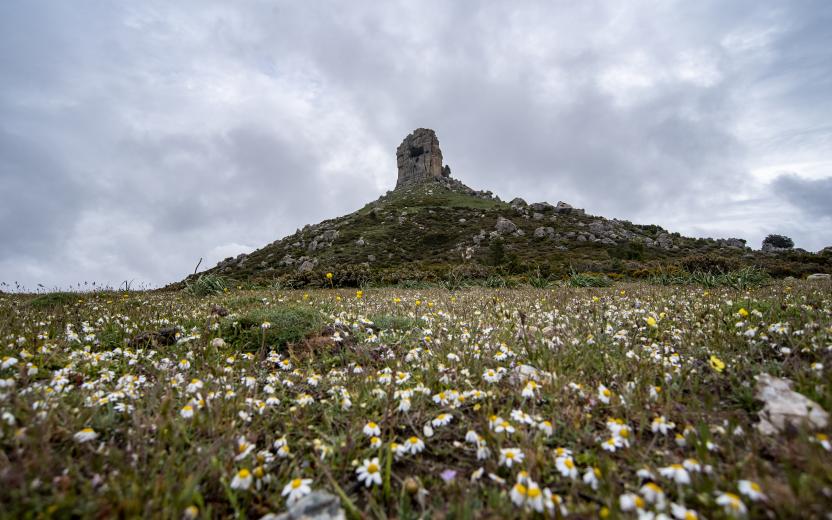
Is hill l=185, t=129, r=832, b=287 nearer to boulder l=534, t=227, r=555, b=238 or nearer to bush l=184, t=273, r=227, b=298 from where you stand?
boulder l=534, t=227, r=555, b=238

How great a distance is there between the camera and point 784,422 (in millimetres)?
2473

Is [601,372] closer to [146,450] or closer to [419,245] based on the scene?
[146,450]

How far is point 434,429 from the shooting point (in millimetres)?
3074

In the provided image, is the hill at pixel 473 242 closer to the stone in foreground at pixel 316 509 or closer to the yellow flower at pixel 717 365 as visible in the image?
the yellow flower at pixel 717 365

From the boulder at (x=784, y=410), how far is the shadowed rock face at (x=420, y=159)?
142m

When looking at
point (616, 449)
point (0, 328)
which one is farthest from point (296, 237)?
point (616, 449)

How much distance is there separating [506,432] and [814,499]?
1.62 m

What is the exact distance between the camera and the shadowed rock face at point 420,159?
14659 centimetres

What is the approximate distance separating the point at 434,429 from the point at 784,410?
2596 millimetres

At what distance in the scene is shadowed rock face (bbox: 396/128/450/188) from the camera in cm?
14659

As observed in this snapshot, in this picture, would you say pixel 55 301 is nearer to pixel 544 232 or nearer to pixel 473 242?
Result: pixel 473 242

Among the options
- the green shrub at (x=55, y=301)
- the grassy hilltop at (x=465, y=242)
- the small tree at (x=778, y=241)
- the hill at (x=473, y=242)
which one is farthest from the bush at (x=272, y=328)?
the small tree at (x=778, y=241)

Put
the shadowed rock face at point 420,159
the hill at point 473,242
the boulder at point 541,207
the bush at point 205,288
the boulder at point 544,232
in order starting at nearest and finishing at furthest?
1. the bush at point 205,288
2. the hill at point 473,242
3. the boulder at point 544,232
4. the boulder at point 541,207
5. the shadowed rock face at point 420,159

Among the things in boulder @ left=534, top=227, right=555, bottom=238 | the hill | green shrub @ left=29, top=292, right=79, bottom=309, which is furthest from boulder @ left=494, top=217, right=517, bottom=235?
green shrub @ left=29, top=292, right=79, bottom=309
